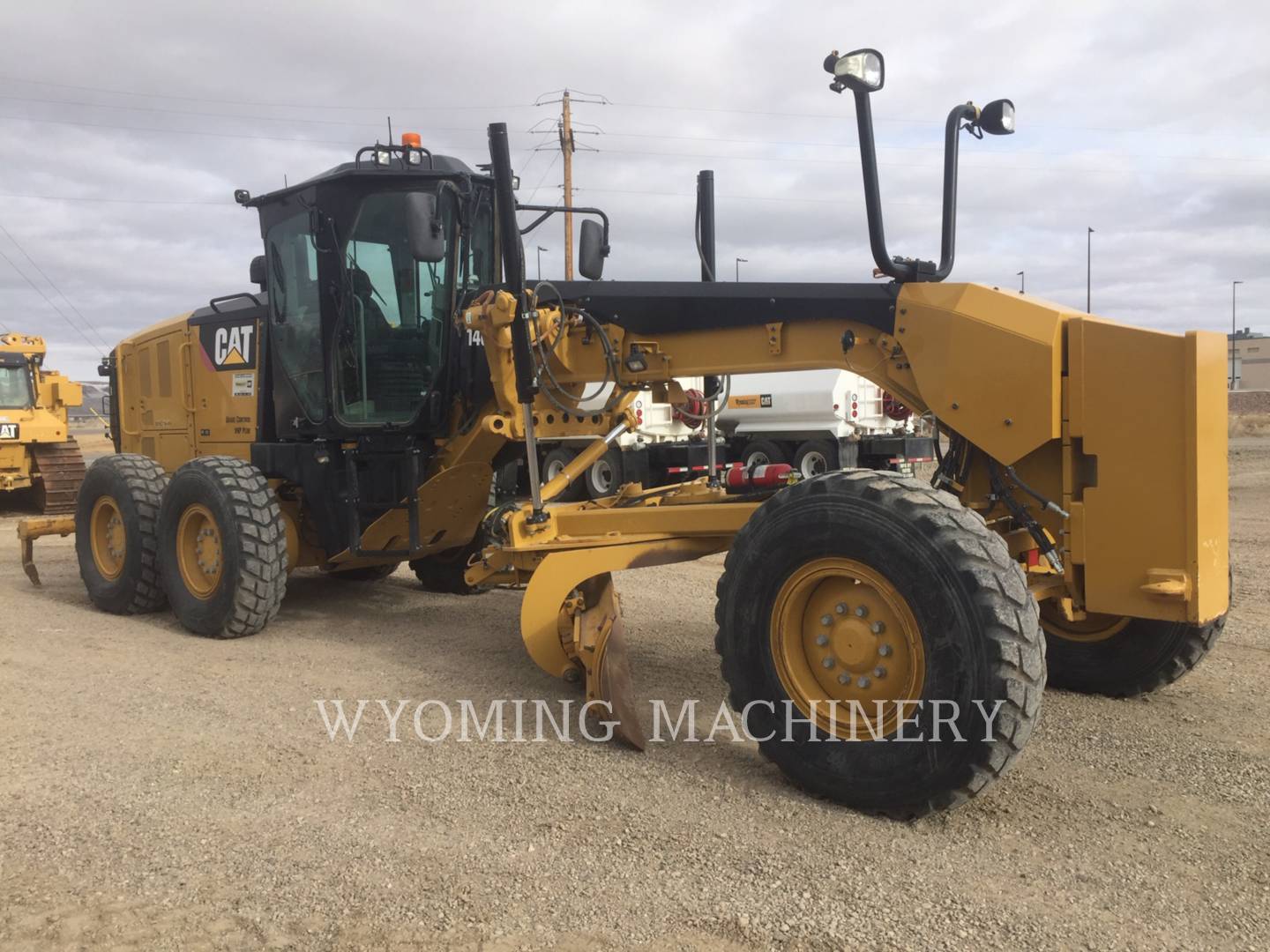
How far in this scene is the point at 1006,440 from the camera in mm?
3883

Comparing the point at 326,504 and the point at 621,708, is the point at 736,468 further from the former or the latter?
the point at 326,504

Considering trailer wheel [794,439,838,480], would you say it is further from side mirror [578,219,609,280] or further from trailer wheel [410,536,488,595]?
side mirror [578,219,609,280]

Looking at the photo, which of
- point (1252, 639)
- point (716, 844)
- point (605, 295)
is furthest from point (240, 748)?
point (1252, 639)

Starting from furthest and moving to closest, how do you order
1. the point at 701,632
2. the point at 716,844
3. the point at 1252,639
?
the point at 701,632
the point at 1252,639
the point at 716,844

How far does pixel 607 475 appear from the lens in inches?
654

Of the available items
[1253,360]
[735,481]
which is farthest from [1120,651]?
[1253,360]

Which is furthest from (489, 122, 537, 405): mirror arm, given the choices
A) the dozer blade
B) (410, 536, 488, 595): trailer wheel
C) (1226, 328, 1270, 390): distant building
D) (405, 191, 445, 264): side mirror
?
(1226, 328, 1270, 390): distant building

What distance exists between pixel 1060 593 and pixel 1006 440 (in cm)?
65

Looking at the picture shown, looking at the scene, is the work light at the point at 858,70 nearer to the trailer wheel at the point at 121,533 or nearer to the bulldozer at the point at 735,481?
the bulldozer at the point at 735,481

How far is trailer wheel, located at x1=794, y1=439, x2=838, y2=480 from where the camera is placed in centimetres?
1666

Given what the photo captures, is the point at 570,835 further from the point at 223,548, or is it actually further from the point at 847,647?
the point at 223,548

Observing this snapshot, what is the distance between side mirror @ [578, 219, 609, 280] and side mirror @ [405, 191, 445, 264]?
2.46ft

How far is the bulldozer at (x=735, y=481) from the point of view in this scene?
3549 mm

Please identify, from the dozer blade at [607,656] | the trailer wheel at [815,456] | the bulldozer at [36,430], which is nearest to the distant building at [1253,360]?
the trailer wheel at [815,456]
